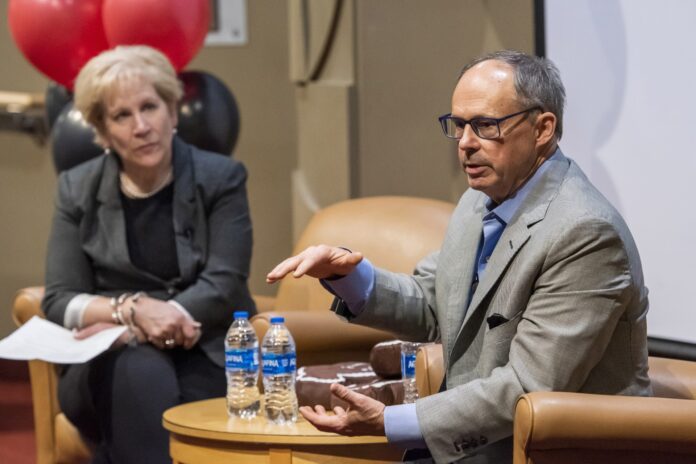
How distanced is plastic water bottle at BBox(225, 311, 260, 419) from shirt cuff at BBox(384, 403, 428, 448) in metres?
0.88

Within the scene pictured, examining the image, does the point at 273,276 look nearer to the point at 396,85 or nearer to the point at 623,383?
the point at 623,383

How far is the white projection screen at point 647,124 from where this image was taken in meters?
2.67

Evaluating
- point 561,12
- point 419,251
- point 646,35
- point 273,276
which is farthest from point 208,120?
point 273,276

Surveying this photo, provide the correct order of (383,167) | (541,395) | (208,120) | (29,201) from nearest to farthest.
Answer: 1. (541,395)
2. (208,120)
3. (383,167)
4. (29,201)

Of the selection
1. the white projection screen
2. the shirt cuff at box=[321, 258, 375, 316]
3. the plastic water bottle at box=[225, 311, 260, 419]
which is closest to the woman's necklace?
the plastic water bottle at box=[225, 311, 260, 419]

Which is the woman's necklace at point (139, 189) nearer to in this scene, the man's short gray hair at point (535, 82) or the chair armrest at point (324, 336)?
the chair armrest at point (324, 336)

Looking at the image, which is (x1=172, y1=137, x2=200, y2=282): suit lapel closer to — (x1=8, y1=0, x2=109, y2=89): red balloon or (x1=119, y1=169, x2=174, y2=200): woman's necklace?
(x1=119, y1=169, x2=174, y2=200): woman's necklace

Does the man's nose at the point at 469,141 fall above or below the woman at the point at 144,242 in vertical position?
above

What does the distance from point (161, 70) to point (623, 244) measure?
5.82ft

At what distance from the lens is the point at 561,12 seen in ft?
10.0

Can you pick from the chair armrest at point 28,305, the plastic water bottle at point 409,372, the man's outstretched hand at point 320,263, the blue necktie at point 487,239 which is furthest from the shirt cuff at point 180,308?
the blue necktie at point 487,239

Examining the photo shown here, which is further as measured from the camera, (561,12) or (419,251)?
(419,251)

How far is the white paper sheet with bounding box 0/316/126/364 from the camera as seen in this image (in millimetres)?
2984

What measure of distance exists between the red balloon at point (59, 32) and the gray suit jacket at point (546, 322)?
219 centimetres
